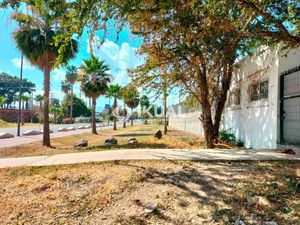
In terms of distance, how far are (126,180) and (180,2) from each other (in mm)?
3711

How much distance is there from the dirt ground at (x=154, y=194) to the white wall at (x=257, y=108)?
151 inches

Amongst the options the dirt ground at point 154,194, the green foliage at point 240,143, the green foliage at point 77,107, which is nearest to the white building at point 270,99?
the green foliage at point 240,143

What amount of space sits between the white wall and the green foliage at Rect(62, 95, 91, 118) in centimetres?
7720

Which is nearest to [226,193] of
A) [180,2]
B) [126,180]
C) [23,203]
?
[126,180]

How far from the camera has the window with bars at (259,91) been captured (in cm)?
1126

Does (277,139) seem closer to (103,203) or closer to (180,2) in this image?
(180,2)

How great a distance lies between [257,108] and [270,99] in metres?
1.32

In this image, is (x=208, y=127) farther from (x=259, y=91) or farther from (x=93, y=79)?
(x=93, y=79)

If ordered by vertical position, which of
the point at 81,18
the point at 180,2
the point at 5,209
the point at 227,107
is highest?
the point at 180,2

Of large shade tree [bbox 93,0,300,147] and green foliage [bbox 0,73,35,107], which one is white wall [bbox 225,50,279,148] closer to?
large shade tree [bbox 93,0,300,147]

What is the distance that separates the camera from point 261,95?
11.7 meters

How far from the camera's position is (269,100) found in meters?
10.6

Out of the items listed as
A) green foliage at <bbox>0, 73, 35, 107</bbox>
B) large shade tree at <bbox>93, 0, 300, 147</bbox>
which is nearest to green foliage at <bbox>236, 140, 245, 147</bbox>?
large shade tree at <bbox>93, 0, 300, 147</bbox>

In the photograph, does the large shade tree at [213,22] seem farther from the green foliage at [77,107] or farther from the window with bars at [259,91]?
the green foliage at [77,107]
